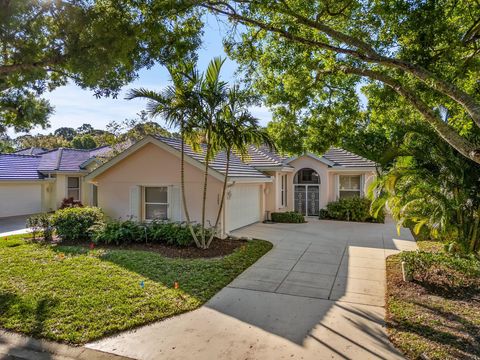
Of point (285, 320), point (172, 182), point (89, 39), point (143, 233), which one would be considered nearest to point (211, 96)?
point (89, 39)

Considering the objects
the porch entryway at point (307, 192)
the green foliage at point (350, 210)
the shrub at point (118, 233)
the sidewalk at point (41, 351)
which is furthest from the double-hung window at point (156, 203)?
the green foliage at point (350, 210)

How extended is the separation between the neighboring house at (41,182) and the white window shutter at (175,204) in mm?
11913

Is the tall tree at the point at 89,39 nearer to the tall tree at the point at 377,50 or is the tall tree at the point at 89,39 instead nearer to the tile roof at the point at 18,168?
the tall tree at the point at 377,50

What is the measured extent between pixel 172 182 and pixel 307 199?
1061cm

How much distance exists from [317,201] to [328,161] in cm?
275

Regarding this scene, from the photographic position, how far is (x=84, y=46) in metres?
6.68

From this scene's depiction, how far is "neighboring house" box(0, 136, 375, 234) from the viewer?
1446 cm

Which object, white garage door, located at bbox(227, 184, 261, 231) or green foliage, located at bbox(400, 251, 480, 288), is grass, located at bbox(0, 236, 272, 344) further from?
green foliage, located at bbox(400, 251, 480, 288)

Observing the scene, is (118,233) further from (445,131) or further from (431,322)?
(445,131)

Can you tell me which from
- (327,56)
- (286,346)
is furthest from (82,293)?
(327,56)

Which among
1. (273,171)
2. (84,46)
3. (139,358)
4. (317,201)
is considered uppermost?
(84,46)

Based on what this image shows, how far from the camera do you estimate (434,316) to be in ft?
20.2

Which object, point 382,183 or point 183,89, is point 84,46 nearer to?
point 183,89

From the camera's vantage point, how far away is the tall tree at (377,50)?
6.68 metres
